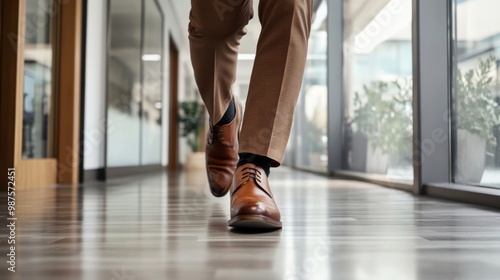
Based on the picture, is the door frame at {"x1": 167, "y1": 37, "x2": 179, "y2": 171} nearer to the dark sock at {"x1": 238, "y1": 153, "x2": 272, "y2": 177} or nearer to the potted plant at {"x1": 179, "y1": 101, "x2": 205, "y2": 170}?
the potted plant at {"x1": 179, "y1": 101, "x2": 205, "y2": 170}

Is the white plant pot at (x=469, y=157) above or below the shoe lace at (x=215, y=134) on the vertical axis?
below

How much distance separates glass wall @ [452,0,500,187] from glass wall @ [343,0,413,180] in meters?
0.34

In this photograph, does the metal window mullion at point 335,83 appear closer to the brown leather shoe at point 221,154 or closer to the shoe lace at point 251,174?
the brown leather shoe at point 221,154

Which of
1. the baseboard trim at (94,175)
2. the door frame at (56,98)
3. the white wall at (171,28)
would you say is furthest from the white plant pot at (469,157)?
the white wall at (171,28)

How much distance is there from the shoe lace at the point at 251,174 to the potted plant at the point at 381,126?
125 cm

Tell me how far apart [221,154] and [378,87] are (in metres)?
1.45

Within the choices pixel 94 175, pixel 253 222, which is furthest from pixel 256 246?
pixel 94 175

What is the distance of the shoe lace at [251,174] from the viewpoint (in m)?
0.88

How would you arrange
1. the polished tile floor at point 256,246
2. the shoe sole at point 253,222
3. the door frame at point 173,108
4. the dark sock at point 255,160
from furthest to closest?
the door frame at point 173,108, the dark sock at point 255,160, the shoe sole at point 253,222, the polished tile floor at point 256,246

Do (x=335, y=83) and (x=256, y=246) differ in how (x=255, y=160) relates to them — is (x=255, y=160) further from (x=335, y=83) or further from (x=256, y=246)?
(x=335, y=83)

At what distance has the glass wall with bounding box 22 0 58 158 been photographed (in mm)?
2109

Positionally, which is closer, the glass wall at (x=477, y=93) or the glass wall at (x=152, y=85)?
the glass wall at (x=477, y=93)

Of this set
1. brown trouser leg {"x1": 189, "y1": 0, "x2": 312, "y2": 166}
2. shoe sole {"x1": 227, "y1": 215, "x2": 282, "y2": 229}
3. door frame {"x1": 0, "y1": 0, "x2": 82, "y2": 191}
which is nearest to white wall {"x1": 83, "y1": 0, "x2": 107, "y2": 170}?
door frame {"x1": 0, "y1": 0, "x2": 82, "y2": 191}

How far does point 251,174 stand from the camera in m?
0.88
